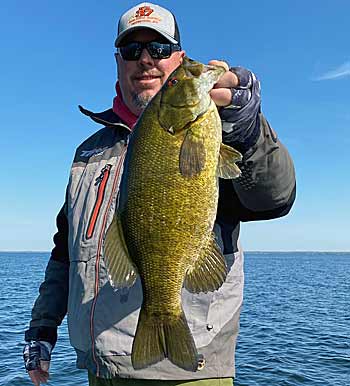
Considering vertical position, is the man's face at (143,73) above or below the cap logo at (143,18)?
below

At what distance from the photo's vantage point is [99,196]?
137 inches

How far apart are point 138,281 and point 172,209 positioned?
83cm

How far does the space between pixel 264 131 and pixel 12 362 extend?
540 inches

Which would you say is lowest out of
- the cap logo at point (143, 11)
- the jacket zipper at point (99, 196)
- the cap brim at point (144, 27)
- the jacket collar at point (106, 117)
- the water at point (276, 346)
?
the water at point (276, 346)

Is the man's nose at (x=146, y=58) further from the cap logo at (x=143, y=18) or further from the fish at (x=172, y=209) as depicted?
the fish at (x=172, y=209)

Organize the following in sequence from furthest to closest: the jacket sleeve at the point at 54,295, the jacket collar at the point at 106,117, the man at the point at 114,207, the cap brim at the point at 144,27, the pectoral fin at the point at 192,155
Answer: the jacket sleeve at the point at 54,295 → the jacket collar at the point at 106,117 → the cap brim at the point at 144,27 → the man at the point at 114,207 → the pectoral fin at the point at 192,155

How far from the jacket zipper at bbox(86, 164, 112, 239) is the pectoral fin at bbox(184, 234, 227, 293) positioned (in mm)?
1099

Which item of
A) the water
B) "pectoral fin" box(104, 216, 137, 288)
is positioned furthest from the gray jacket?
the water

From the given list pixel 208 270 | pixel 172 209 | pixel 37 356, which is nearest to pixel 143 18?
pixel 172 209

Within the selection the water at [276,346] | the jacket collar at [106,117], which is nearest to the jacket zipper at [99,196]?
the jacket collar at [106,117]

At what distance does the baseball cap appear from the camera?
11.1 feet

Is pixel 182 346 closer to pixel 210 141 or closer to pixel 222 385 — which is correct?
pixel 222 385

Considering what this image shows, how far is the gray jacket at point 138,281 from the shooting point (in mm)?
2756

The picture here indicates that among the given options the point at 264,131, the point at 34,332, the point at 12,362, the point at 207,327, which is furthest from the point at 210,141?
the point at 12,362
